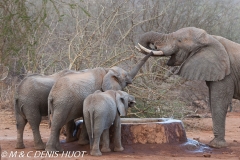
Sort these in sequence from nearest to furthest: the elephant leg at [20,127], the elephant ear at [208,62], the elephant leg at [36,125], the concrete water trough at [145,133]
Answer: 1. the elephant leg at [36,125]
2. the elephant leg at [20,127]
3. the concrete water trough at [145,133]
4. the elephant ear at [208,62]

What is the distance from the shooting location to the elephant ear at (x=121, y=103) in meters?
7.50

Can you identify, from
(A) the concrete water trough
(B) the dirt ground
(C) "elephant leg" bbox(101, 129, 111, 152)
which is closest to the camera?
(B) the dirt ground

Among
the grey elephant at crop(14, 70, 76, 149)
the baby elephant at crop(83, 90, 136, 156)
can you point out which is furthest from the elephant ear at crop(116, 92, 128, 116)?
the grey elephant at crop(14, 70, 76, 149)

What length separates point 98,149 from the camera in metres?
7.10

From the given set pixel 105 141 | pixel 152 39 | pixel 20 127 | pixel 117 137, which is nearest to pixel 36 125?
pixel 20 127

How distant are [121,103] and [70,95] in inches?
32.1

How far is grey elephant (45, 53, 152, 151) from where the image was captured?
728cm

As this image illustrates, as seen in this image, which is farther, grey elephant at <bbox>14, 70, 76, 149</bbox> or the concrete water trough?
the concrete water trough

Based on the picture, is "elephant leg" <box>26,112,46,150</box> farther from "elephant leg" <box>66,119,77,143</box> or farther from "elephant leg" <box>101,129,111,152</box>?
"elephant leg" <box>101,129,111,152</box>

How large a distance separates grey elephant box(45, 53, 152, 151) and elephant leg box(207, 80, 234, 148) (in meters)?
1.86

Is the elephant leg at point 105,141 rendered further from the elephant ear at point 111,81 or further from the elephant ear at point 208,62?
the elephant ear at point 208,62

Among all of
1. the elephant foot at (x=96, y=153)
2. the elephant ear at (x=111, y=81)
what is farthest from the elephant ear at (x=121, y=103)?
the elephant foot at (x=96, y=153)

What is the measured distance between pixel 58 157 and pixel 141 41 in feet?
9.56

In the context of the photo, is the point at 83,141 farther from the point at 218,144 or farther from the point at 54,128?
the point at 218,144
